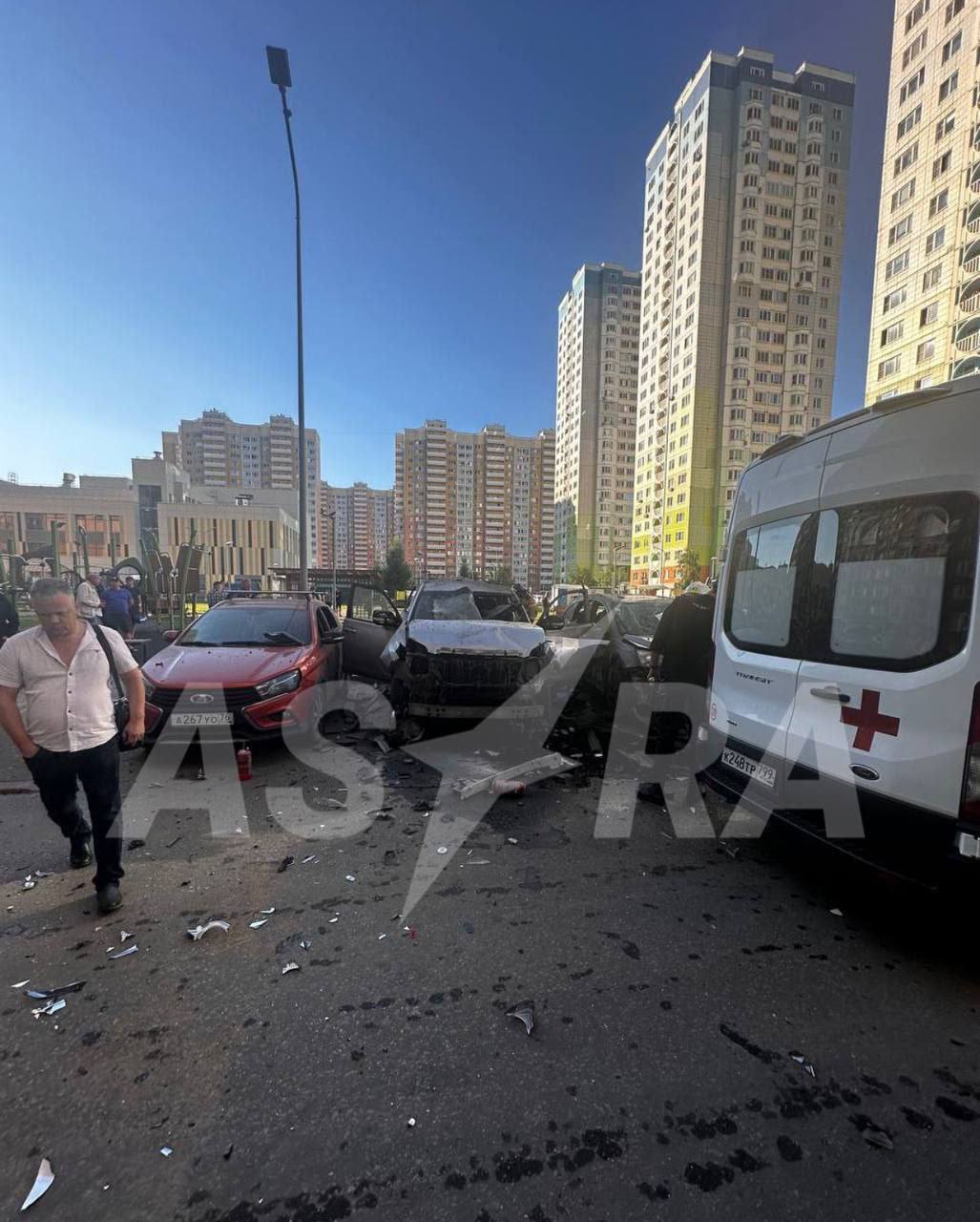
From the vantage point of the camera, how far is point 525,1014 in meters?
2.40

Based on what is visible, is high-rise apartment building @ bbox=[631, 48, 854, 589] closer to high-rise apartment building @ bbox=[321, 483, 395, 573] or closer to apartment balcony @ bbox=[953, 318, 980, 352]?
apartment balcony @ bbox=[953, 318, 980, 352]

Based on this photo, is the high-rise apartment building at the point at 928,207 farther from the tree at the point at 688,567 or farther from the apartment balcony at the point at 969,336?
the tree at the point at 688,567

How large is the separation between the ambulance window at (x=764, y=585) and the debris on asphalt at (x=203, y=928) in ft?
11.6

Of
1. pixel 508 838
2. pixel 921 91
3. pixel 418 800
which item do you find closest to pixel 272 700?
pixel 418 800

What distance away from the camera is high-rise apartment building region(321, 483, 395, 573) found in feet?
441

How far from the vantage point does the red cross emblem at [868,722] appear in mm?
2679

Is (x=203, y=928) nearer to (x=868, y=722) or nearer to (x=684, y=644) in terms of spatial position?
(x=868, y=722)

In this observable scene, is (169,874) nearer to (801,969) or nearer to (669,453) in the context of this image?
(801,969)

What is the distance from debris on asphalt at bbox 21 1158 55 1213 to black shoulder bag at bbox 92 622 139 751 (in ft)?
6.90

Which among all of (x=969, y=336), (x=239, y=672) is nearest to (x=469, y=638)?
(x=239, y=672)

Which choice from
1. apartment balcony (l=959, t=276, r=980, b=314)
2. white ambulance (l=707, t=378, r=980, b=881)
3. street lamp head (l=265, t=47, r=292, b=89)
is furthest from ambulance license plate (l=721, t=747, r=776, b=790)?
apartment balcony (l=959, t=276, r=980, b=314)

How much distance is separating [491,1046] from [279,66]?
573 inches

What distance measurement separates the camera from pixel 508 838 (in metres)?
4.21

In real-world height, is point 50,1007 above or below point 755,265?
below
